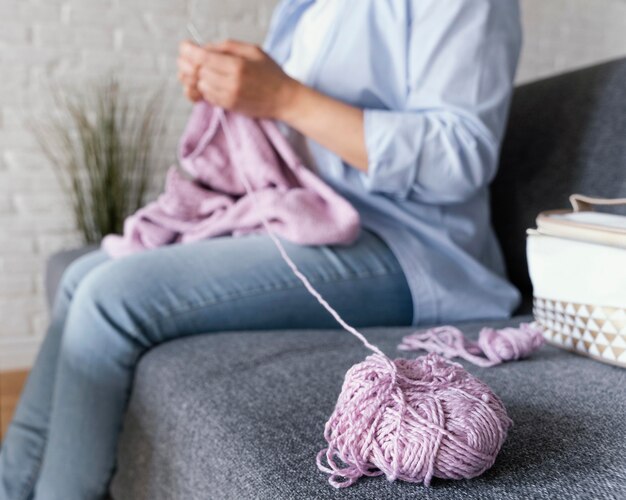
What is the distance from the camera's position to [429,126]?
0.90m

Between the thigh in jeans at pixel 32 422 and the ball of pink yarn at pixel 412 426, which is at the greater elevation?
the ball of pink yarn at pixel 412 426

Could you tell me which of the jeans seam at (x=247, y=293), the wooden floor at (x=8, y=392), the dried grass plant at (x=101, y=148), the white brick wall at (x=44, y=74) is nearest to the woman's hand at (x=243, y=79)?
the jeans seam at (x=247, y=293)

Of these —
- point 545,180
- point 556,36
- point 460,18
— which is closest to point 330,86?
point 460,18

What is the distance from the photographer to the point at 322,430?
54 centimetres

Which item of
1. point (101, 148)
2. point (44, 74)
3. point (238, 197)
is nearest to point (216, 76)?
point (238, 197)

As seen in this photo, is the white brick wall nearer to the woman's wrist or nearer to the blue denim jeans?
the blue denim jeans

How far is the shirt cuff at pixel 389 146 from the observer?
2.90ft

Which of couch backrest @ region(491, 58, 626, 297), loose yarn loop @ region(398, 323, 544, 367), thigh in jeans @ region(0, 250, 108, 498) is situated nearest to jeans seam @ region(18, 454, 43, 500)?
thigh in jeans @ region(0, 250, 108, 498)

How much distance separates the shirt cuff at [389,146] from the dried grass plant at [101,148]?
1449 mm

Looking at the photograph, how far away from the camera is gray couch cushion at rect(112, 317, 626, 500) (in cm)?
44

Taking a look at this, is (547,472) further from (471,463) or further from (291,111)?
(291,111)

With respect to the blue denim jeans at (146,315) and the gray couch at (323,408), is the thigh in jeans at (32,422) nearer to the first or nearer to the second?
the blue denim jeans at (146,315)

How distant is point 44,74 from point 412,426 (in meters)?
2.10

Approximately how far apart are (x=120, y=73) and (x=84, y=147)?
0.29 m
